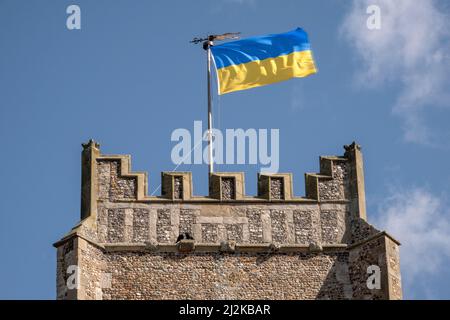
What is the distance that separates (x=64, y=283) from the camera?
252 feet

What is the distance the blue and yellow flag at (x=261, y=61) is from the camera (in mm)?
82375

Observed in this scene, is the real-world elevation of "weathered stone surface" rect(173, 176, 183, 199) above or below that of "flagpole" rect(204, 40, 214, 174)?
below

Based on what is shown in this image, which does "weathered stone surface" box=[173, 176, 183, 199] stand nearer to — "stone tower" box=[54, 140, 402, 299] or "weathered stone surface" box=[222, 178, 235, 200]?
"stone tower" box=[54, 140, 402, 299]

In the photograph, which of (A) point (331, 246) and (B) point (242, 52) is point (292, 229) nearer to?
(A) point (331, 246)

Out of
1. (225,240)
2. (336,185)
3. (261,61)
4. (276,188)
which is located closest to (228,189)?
(276,188)

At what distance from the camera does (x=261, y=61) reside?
82.8 m

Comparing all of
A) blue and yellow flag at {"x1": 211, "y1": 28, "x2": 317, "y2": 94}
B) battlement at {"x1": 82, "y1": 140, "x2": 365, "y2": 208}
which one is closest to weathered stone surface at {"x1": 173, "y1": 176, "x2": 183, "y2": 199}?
battlement at {"x1": 82, "y1": 140, "x2": 365, "y2": 208}

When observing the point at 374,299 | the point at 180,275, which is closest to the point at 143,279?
the point at 180,275

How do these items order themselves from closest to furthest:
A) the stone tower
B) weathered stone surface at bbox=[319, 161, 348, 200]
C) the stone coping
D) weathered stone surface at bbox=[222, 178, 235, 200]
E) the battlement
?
1. the stone tower
2. the stone coping
3. the battlement
4. weathered stone surface at bbox=[222, 178, 235, 200]
5. weathered stone surface at bbox=[319, 161, 348, 200]

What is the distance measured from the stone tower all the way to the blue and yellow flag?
149 inches

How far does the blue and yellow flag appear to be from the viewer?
82375 millimetres

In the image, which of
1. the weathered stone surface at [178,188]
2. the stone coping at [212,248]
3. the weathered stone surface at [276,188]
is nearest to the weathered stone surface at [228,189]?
the weathered stone surface at [276,188]

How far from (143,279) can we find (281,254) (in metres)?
4.27

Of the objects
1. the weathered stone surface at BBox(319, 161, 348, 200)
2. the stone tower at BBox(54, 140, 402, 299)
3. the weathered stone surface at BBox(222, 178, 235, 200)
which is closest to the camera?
the stone tower at BBox(54, 140, 402, 299)
